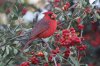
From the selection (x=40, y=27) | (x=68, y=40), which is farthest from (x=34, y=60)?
(x=40, y=27)

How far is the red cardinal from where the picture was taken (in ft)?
9.54

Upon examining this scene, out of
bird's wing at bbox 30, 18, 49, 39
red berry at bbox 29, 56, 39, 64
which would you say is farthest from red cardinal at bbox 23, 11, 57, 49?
red berry at bbox 29, 56, 39, 64

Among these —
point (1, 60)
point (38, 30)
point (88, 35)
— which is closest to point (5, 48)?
point (1, 60)

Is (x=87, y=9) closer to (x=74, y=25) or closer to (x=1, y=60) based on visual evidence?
(x=74, y=25)

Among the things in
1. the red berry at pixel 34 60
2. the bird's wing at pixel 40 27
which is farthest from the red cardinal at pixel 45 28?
the red berry at pixel 34 60

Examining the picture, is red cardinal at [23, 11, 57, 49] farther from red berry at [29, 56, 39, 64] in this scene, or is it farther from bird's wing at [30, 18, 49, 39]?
red berry at [29, 56, 39, 64]

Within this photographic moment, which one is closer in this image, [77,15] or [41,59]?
[41,59]

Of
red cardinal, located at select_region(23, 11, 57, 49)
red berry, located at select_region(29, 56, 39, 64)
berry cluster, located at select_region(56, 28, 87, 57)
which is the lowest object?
red berry, located at select_region(29, 56, 39, 64)

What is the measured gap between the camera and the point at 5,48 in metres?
2.83

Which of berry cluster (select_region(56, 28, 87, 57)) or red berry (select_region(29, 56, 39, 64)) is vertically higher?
berry cluster (select_region(56, 28, 87, 57))

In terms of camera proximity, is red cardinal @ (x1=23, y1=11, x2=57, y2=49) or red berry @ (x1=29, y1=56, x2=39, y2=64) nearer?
red berry @ (x1=29, y1=56, x2=39, y2=64)

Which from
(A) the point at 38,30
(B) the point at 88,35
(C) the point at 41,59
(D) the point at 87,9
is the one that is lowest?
(C) the point at 41,59

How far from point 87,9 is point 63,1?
253 mm

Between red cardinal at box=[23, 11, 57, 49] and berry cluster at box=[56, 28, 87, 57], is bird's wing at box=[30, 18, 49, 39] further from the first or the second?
berry cluster at box=[56, 28, 87, 57]
